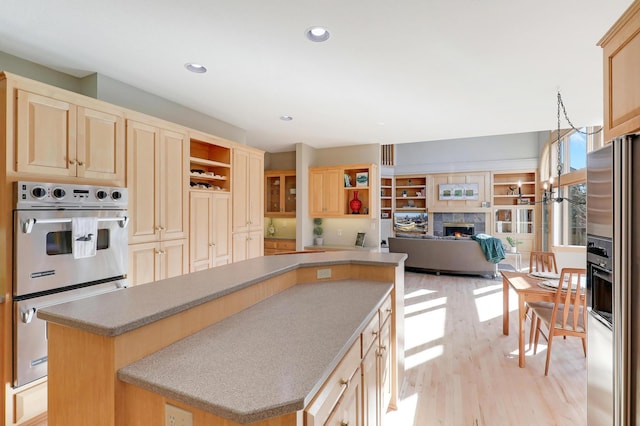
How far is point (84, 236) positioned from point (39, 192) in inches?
16.4

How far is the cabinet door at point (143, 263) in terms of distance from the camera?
8.91ft

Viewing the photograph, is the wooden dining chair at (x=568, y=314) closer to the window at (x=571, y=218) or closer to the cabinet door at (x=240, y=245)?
the cabinet door at (x=240, y=245)

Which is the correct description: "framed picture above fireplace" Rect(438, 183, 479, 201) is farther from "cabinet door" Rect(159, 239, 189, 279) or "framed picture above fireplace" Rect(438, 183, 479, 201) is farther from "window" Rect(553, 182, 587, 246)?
"cabinet door" Rect(159, 239, 189, 279)

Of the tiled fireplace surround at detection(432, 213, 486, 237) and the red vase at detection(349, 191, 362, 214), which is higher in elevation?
the red vase at detection(349, 191, 362, 214)

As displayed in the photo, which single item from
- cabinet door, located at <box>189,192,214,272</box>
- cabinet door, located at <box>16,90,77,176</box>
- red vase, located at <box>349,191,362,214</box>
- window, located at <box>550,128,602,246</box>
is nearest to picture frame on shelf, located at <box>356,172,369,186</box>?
red vase, located at <box>349,191,362,214</box>

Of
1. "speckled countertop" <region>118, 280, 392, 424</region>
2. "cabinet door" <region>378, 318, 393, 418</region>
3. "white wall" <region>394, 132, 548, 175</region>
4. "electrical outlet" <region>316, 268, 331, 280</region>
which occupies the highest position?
"white wall" <region>394, 132, 548, 175</region>

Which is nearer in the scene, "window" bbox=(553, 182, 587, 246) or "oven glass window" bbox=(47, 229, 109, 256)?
"oven glass window" bbox=(47, 229, 109, 256)

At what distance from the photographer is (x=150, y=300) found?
129cm

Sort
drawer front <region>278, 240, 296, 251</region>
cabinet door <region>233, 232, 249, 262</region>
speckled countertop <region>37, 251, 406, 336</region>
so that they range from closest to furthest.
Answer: speckled countertop <region>37, 251, 406, 336</region> → cabinet door <region>233, 232, 249, 262</region> → drawer front <region>278, 240, 296, 251</region>

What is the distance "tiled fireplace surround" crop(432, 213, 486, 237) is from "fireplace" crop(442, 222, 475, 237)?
9cm

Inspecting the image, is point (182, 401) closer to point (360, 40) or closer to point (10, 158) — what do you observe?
point (10, 158)

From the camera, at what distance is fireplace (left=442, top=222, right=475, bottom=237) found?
9.94 m

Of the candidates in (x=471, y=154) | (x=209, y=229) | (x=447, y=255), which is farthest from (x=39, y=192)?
(x=471, y=154)

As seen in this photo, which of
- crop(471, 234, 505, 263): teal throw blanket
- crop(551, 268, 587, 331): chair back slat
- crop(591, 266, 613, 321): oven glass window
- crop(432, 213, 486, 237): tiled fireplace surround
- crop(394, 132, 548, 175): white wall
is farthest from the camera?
crop(432, 213, 486, 237): tiled fireplace surround
